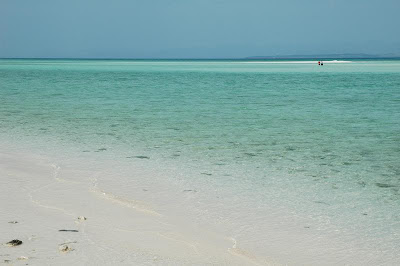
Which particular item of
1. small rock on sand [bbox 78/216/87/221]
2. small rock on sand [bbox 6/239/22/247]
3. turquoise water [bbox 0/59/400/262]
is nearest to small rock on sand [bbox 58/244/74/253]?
small rock on sand [bbox 6/239/22/247]

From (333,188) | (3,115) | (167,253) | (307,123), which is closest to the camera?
(167,253)

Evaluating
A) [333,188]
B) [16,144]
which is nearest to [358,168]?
[333,188]

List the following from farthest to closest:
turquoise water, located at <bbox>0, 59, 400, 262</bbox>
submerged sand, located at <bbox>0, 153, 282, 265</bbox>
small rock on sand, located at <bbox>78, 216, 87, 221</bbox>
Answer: turquoise water, located at <bbox>0, 59, 400, 262</bbox>
small rock on sand, located at <bbox>78, 216, 87, 221</bbox>
submerged sand, located at <bbox>0, 153, 282, 265</bbox>

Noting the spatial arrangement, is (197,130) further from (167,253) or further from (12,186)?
(167,253)

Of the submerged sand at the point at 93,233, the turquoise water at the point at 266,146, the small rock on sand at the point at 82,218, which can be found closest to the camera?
the submerged sand at the point at 93,233

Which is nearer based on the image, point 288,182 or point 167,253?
point 167,253

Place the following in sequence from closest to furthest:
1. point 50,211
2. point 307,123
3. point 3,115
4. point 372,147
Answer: point 50,211 < point 372,147 < point 307,123 < point 3,115

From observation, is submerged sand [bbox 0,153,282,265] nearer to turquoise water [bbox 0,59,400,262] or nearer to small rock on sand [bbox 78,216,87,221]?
small rock on sand [bbox 78,216,87,221]

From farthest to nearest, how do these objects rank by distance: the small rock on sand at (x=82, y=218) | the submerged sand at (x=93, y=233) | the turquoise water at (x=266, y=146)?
the turquoise water at (x=266, y=146) < the small rock on sand at (x=82, y=218) < the submerged sand at (x=93, y=233)

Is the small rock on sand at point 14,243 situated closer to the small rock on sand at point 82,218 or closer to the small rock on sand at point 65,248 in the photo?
the small rock on sand at point 65,248

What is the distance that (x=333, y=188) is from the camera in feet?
22.5

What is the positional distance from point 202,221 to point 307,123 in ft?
30.1

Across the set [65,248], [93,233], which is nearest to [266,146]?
[93,233]

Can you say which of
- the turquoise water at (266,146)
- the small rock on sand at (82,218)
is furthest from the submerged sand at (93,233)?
the turquoise water at (266,146)
